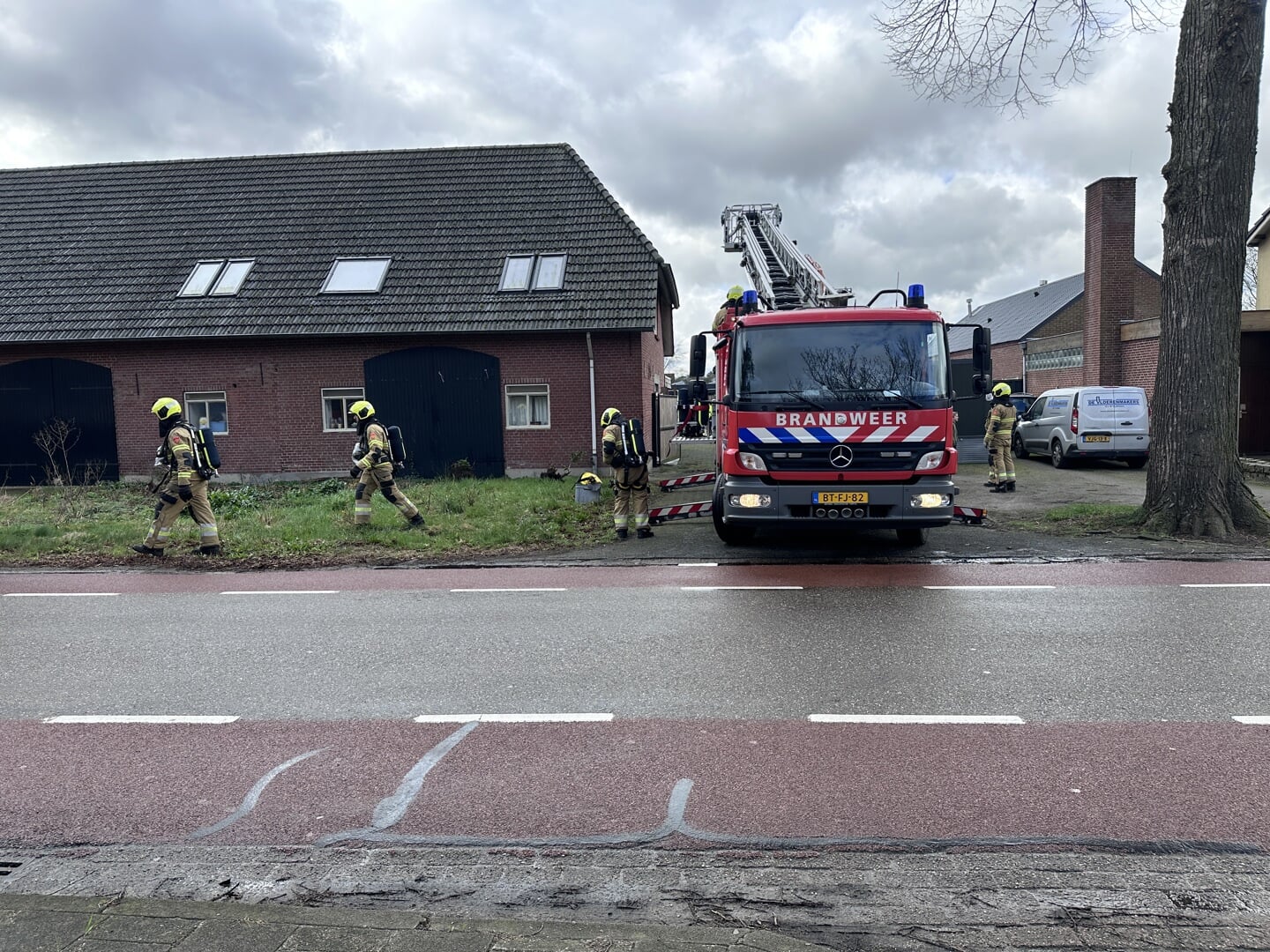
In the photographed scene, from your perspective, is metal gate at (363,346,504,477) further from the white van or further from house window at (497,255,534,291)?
the white van

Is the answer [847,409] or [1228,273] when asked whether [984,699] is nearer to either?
[847,409]

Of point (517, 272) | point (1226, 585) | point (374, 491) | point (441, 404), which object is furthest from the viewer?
point (517, 272)

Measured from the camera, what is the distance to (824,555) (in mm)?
9609

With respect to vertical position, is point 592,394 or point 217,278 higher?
point 217,278

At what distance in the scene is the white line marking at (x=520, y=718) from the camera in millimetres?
4711

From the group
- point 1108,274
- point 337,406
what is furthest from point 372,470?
point 1108,274

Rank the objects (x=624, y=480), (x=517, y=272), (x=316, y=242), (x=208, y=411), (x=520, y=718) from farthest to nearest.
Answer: (x=316, y=242) → (x=208, y=411) → (x=517, y=272) → (x=624, y=480) → (x=520, y=718)

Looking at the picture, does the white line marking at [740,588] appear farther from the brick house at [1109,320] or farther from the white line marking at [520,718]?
the brick house at [1109,320]

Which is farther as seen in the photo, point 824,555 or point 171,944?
point 824,555

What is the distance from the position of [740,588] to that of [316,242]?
15834mm

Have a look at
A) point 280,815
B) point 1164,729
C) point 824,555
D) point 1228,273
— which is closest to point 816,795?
point 1164,729

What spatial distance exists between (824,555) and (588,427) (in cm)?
936

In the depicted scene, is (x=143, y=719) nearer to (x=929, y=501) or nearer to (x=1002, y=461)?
(x=929, y=501)

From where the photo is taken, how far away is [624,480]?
36.2 feet
